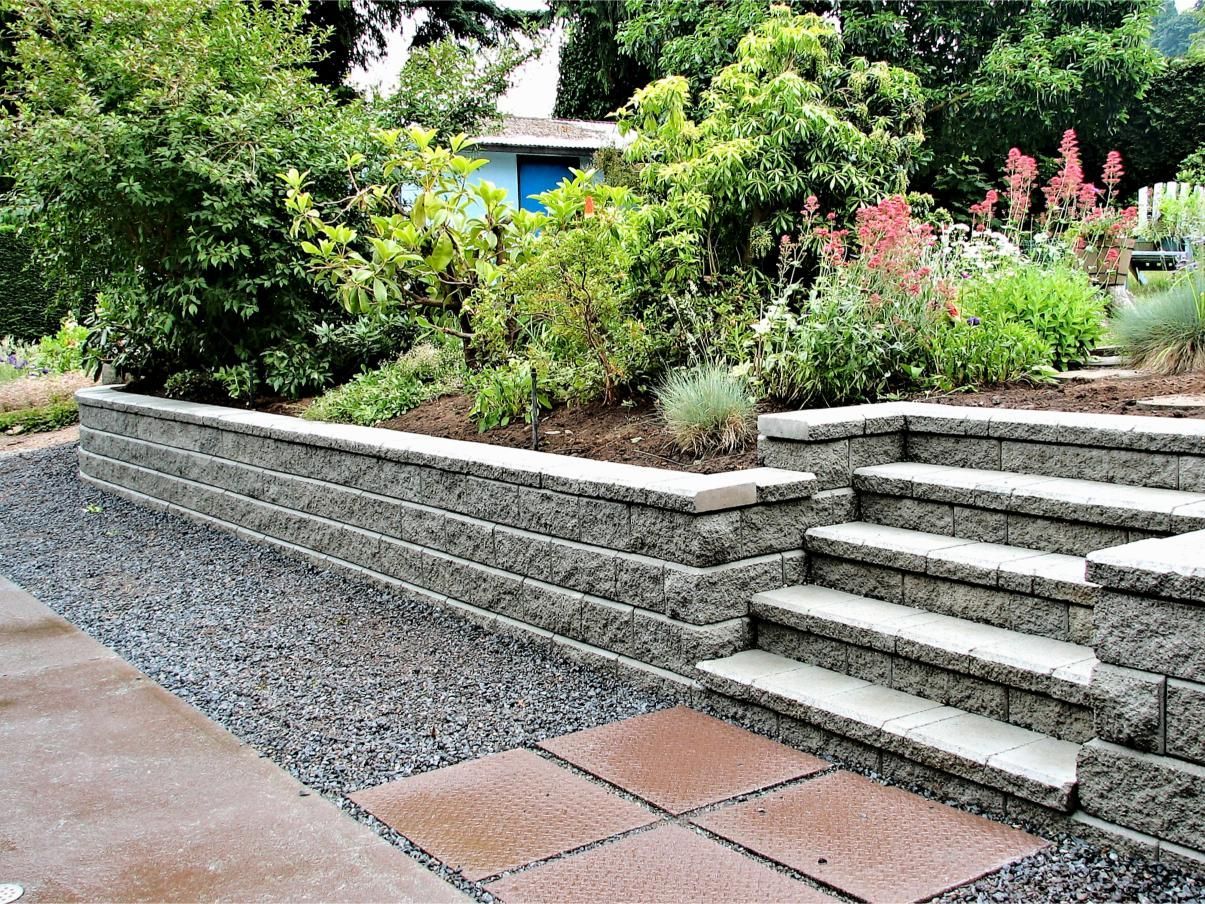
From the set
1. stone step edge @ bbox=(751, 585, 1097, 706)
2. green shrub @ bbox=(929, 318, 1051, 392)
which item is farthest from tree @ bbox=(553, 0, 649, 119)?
stone step edge @ bbox=(751, 585, 1097, 706)

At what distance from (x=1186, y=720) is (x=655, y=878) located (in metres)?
1.23

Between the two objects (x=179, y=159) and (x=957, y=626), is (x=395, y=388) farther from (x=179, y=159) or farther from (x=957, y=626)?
(x=957, y=626)

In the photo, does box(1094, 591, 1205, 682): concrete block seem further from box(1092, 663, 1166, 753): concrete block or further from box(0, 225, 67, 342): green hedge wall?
box(0, 225, 67, 342): green hedge wall

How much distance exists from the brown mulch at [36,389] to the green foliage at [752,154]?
8676mm

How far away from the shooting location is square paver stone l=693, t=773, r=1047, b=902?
2.46 meters

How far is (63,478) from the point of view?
8.95 m

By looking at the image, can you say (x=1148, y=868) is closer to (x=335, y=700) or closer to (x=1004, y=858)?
(x=1004, y=858)

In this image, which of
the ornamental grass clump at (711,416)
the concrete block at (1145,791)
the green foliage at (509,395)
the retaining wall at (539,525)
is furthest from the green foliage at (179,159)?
the concrete block at (1145,791)

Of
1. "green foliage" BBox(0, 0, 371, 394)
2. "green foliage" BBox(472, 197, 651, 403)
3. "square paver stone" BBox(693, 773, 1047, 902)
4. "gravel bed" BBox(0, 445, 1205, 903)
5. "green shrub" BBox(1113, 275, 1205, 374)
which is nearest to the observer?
"square paver stone" BBox(693, 773, 1047, 902)

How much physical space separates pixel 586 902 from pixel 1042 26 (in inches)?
653

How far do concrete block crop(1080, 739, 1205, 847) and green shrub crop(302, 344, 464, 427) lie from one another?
4.71 m

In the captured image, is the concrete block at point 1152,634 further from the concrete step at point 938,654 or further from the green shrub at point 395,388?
the green shrub at point 395,388

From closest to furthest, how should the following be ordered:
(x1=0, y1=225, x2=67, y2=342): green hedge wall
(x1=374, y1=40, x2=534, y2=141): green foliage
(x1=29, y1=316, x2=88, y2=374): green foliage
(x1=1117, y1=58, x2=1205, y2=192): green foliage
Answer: (x1=374, y1=40, x2=534, y2=141): green foliage < (x1=29, y1=316, x2=88, y2=374): green foliage < (x1=0, y1=225, x2=67, y2=342): green hedge wall < (x1=1117, y1=58, x2=1205, y2=192): green foliage

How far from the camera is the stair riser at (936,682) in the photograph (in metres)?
2.83
